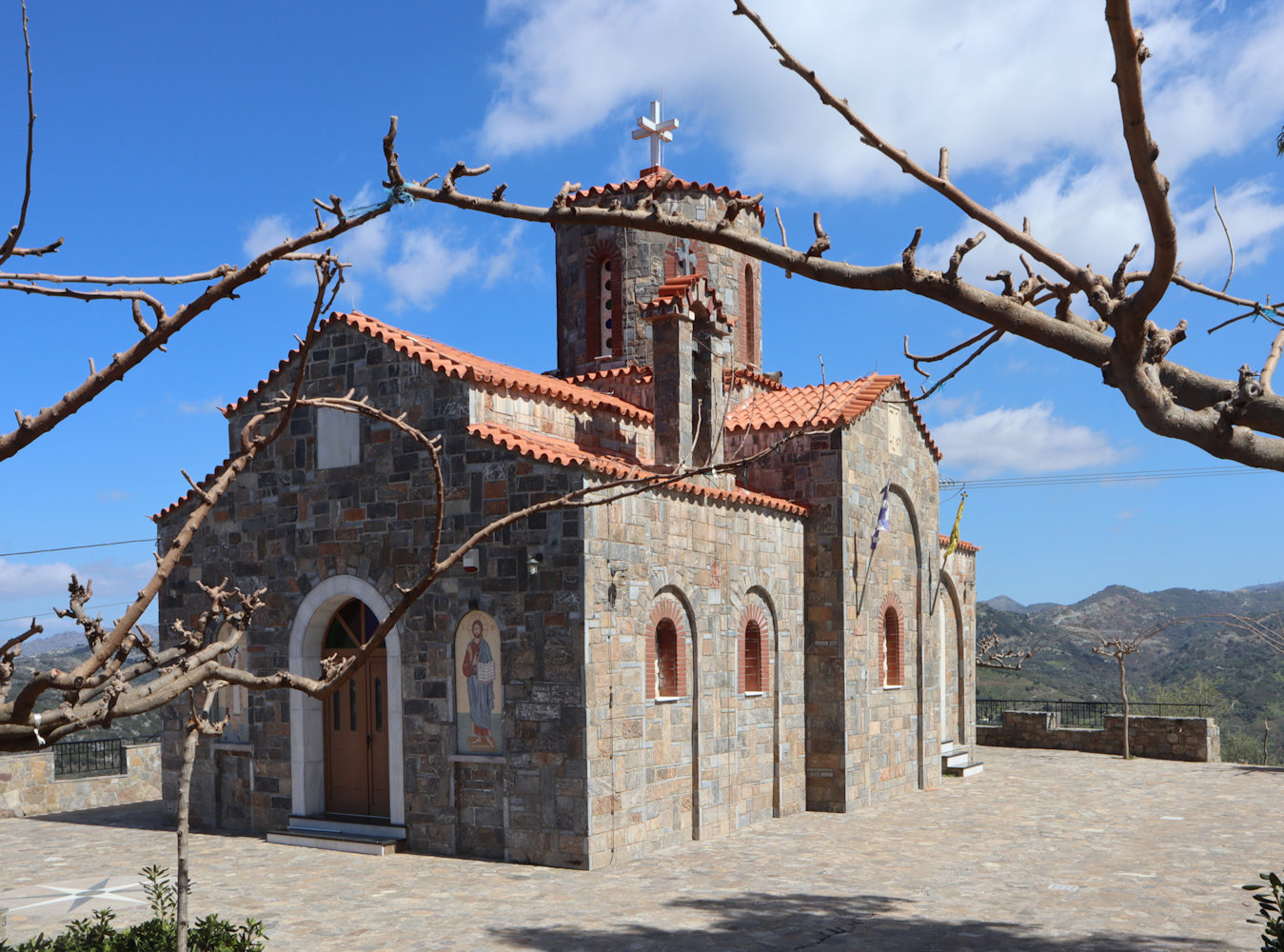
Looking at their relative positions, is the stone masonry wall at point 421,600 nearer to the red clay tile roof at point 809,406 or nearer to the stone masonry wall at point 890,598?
the red clay tile roof at point 809,406

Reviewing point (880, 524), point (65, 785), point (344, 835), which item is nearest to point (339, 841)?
point (344, 835)

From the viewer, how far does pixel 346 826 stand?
1421 cm

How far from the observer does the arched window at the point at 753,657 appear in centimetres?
1595

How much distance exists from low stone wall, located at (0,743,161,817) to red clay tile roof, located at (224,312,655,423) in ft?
22.5

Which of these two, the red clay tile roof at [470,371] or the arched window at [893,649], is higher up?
the red clay tile roof at [470,371]

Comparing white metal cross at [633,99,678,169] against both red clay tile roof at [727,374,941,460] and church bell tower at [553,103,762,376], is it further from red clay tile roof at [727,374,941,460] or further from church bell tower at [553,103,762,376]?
red clay tile roof at [727,374,941,460]

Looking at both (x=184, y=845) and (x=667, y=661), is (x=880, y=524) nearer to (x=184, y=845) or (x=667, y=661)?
(x=667, y=661)

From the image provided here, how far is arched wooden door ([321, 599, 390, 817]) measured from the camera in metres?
14.6

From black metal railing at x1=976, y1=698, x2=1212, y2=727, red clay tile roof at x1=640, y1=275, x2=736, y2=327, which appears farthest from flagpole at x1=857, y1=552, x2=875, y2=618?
black metal railing at x1=976, y1=698, x2=1212, y2=727

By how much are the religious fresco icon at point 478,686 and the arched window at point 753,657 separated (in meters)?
4.09

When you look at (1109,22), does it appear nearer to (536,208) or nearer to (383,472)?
(536,208)

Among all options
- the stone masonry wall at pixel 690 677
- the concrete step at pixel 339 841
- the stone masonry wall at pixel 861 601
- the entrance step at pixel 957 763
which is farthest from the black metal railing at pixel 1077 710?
the concrete step at pixel 339 841

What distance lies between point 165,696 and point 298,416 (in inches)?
477

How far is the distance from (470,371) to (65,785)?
10553 mm
